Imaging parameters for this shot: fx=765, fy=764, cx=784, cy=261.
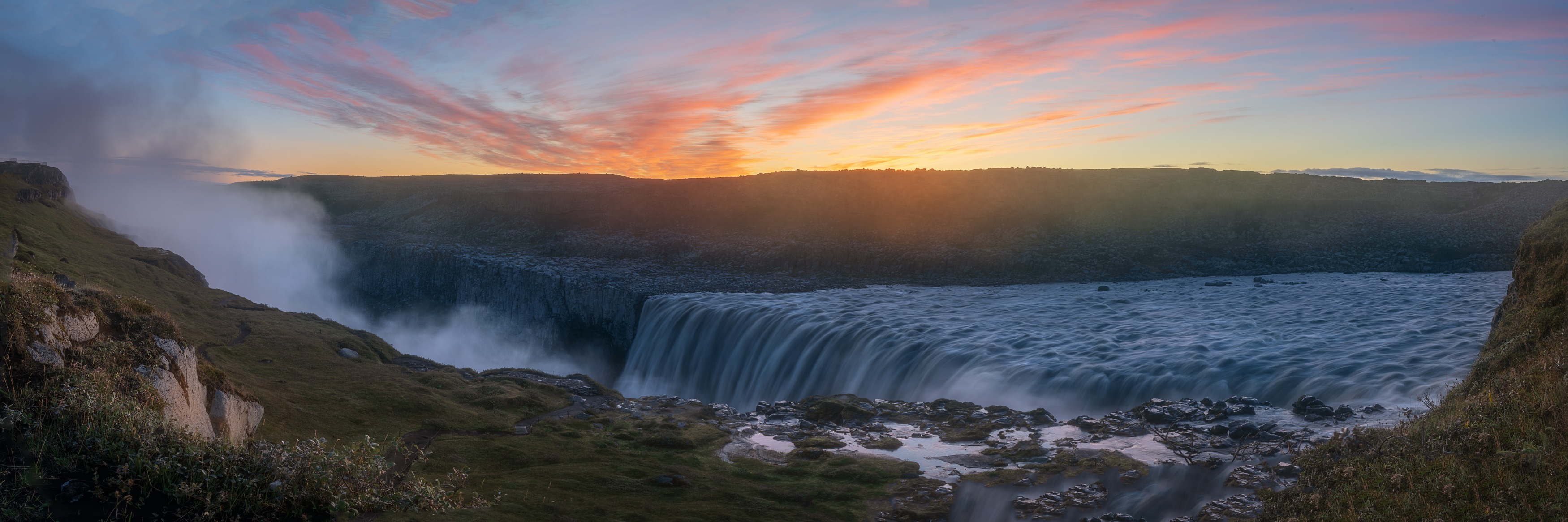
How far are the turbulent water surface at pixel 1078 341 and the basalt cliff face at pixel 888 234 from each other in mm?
5464

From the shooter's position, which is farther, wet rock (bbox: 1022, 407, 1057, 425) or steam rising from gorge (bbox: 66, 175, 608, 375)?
steam rising from gorge (bbox: 66, 175, 608, 375)

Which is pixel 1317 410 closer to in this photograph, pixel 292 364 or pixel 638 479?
pixel 638 479

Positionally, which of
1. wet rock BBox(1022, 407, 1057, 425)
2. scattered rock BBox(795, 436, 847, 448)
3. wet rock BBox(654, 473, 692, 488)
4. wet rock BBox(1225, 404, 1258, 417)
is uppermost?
wet rock BBox(1225, 404, 1258, 417)

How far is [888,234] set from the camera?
55.1 metres

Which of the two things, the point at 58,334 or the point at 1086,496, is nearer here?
the point at 58,334

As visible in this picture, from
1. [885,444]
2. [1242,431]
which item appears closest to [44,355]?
[885,444]

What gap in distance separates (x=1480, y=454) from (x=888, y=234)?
157 ft

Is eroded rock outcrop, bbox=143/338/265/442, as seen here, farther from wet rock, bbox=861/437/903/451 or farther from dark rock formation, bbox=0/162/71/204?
dark rock formation, bbox=0/162/71/204

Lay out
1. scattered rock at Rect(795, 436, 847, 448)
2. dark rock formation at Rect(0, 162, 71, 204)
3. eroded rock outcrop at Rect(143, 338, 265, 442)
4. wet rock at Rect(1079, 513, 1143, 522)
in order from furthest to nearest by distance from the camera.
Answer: dark rock formation at Rect(0, 162, 71, 204) < scattered rock at Rect(795, 436, 847, 448) < wet rock at Rect(1079, 513, 1143, 522) < eroded rock outcrop at Rect(143, 338, 265, 442)

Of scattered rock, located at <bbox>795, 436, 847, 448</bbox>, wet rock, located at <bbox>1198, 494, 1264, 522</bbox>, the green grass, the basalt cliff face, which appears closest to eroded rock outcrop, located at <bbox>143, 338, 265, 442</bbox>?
the green grass

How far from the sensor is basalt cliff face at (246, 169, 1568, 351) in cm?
4472

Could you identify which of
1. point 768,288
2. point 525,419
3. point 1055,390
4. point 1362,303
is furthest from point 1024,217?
point 525,419

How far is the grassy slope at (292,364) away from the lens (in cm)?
1234

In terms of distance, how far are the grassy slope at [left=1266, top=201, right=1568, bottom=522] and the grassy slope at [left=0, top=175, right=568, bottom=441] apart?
12153 millimetres
